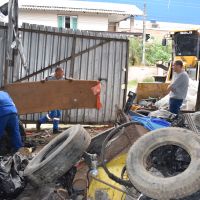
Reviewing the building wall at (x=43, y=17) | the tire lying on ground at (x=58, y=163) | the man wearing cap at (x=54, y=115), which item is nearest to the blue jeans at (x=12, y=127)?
the tire lying on ground at (x=58, y=163)

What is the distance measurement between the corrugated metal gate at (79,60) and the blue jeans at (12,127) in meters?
4.36

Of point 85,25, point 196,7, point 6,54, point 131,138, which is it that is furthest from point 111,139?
point 196,7

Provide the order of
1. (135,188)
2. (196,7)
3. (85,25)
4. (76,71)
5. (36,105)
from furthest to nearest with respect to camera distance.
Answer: (196,7) → (85,25) → (76,71) → (36,105) → (135,188)

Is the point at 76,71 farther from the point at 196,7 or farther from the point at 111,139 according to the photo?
the point at 196,7

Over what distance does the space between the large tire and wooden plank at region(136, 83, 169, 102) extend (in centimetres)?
886

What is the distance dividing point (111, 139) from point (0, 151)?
5.67 feet

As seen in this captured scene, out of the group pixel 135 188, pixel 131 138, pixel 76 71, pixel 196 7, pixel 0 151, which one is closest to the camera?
pixel 135 188

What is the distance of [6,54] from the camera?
10125 mm

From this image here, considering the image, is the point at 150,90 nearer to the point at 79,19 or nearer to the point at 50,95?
the point at 50,95

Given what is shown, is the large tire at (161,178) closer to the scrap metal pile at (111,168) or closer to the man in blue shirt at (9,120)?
the scrap metal pile at (111,168)

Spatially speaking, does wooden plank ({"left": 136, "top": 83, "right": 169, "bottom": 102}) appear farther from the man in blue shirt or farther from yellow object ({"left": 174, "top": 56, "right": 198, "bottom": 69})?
the man in blue shirt

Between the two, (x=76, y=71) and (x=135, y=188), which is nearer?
(x=135, y=188)

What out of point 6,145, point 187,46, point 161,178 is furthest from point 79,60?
point 187,46

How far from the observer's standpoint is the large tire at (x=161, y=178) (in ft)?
14.3
